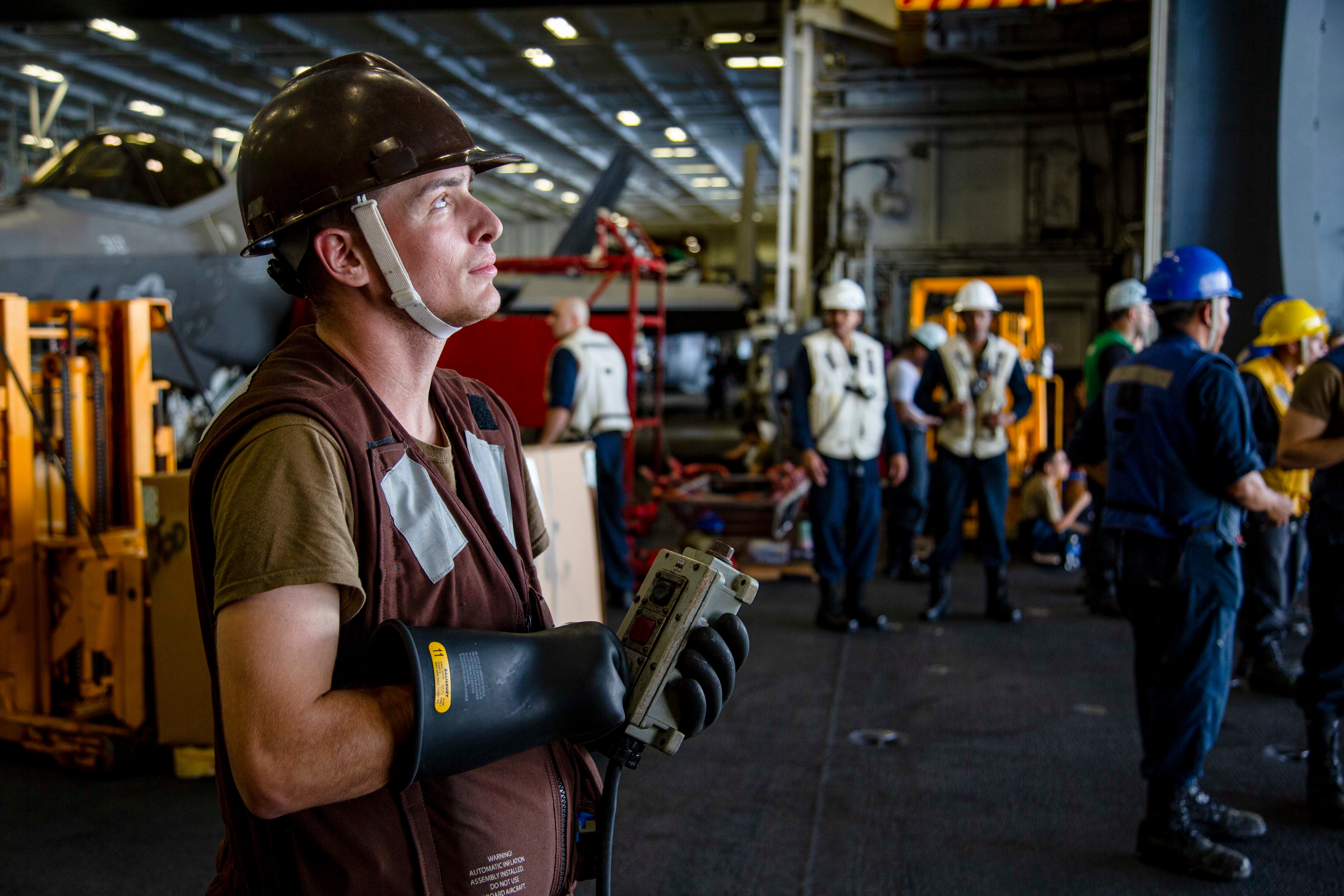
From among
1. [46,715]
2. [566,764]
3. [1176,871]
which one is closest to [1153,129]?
[1176,871]

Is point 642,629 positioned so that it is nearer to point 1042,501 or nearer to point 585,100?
point 1042,501

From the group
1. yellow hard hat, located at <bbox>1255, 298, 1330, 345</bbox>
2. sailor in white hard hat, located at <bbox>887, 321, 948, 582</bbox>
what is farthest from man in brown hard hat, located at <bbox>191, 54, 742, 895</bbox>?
sailor in white hard hat, located at <bbox>887, 321, 948, 582</bbox>

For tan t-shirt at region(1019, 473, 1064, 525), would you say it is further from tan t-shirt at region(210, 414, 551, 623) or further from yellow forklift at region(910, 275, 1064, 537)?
tan t-shirt at region(210, 414, 551, 623)

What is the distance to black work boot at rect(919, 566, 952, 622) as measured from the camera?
588 centimetres

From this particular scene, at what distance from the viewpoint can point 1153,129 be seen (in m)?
6.05

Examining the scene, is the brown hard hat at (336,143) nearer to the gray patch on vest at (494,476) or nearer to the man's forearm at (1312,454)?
the gray patch on vest at (494,476)

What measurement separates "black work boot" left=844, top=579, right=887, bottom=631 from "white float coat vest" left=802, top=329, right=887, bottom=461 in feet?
2.47

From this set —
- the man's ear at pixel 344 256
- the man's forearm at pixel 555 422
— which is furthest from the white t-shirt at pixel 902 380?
the man's ear at pixel 344 256

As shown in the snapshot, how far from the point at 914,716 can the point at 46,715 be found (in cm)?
354

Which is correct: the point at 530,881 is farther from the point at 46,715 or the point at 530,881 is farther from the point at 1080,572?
the point at 1080,572

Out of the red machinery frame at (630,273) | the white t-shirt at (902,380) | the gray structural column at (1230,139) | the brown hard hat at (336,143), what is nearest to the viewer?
the brown hard hat at (336,143)

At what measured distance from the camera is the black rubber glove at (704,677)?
4.13ft

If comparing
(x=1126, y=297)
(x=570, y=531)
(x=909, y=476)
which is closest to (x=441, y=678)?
(x=570, y=531)

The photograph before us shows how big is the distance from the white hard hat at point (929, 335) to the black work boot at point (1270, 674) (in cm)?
348
